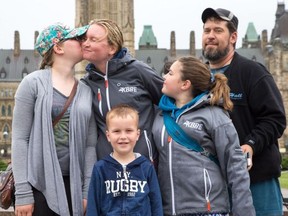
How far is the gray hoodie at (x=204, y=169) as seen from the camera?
4051mm

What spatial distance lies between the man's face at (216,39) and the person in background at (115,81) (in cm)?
49

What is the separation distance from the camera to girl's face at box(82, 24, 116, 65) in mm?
4332

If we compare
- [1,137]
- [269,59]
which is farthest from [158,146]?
[269,59]

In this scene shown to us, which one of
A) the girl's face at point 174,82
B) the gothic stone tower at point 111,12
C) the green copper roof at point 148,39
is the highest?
the gothic stone tower at point 111,12

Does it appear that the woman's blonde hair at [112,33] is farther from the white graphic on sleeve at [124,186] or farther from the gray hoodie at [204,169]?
the white graphic on sleeve at [124,186]

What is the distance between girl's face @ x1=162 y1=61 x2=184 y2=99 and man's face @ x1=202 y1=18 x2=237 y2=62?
0.48m

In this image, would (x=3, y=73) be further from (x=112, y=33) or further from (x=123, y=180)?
(x=123, y=180)

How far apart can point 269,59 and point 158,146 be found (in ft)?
228

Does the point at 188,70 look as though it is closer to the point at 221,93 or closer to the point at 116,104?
the point at 221,93

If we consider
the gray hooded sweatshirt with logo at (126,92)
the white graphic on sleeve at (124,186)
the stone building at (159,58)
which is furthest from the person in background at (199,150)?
the stone building at (159,58)

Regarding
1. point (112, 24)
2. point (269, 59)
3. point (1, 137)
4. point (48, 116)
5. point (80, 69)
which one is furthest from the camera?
point (269, 59)

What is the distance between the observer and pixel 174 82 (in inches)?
168

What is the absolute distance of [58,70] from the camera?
172 inches

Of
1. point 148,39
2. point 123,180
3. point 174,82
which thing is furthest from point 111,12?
point 123,180
